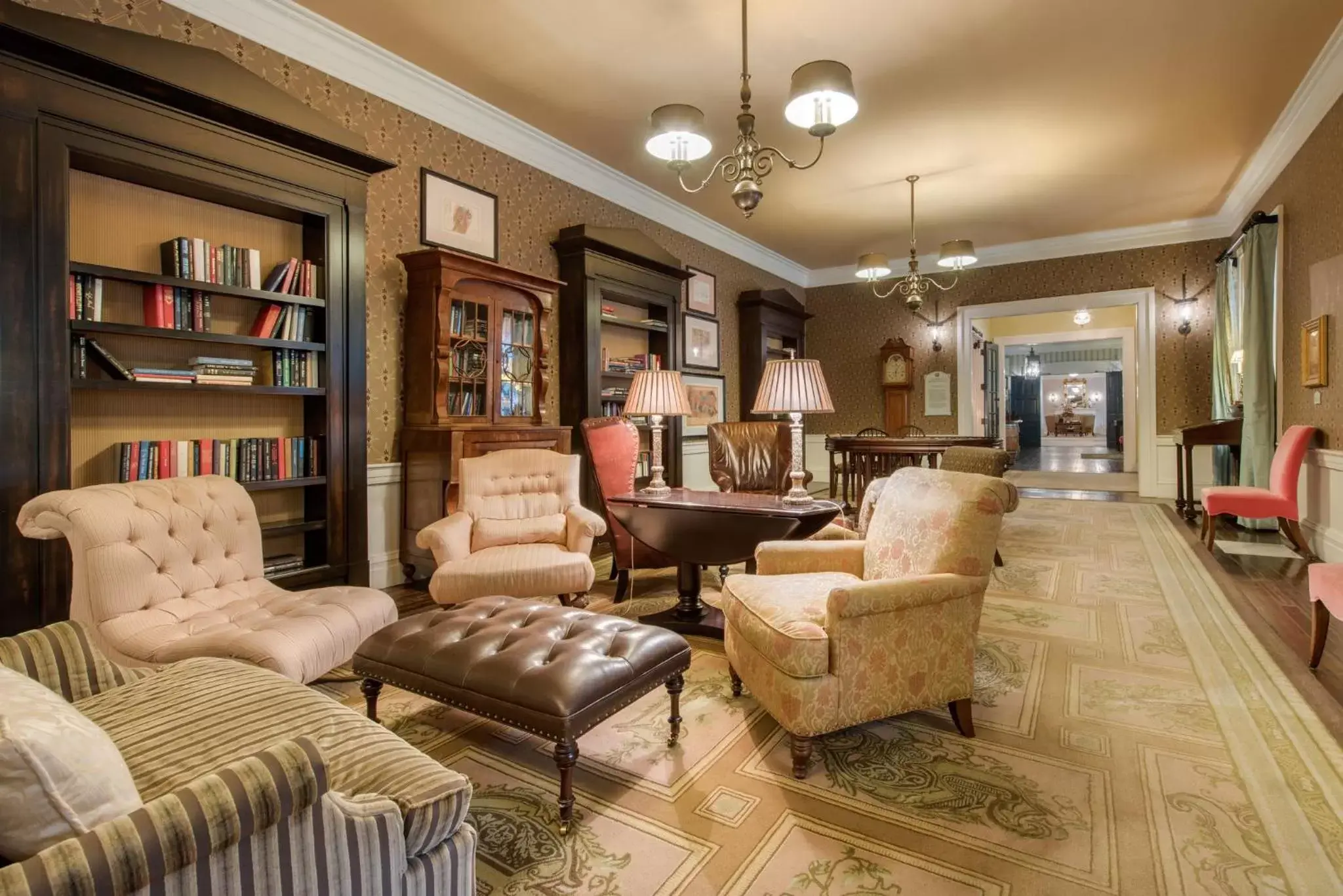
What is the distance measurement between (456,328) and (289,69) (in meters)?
1.46

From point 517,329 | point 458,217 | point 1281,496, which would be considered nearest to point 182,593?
point 517,329

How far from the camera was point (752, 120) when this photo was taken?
2.58 metres

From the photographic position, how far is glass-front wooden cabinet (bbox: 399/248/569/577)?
144 inches

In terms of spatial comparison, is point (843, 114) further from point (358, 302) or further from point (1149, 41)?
point (358, 302)

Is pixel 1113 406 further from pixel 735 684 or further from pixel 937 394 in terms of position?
pixel 735 684

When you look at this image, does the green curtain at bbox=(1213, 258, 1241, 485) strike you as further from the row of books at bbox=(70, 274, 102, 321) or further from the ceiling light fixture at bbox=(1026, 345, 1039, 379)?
the ceiling light fixture at bbox=(1026, 345, 1039, 379)

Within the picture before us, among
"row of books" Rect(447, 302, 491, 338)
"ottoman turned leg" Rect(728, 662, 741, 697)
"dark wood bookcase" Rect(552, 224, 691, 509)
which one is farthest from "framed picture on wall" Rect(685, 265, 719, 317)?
"ottoman turned leg" Rect(728, 662, 741, 697)

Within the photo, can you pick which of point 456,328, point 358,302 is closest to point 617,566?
point 456,328

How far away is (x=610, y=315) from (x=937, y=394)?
192 inches

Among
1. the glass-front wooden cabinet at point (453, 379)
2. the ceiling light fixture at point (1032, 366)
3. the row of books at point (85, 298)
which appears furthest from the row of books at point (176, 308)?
the ceiling light fixture at point (1032, 366)

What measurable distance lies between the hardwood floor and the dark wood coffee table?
172 centimetres

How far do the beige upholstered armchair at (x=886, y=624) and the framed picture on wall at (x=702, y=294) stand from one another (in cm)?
459

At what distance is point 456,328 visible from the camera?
3.83m

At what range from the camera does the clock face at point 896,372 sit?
27.0 feet
